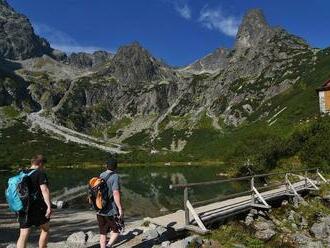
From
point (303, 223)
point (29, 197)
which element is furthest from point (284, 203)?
point (29, 197)

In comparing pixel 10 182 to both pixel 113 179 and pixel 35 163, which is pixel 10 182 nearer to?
pixel 35 163

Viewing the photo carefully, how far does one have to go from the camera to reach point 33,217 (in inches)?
517

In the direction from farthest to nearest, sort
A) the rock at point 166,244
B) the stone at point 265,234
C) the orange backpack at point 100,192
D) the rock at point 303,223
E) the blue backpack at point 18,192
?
1. the rock at point 303,223
2. the stone at point 265,234
3. the rock at point 166,244
4. the orange backpack at point 100,192
5. the blue backpack at point 18,192

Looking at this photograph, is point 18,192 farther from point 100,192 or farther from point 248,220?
point 248,220

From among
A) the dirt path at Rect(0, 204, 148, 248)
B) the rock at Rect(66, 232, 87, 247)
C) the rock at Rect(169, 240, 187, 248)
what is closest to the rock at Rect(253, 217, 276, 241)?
the dirt path at Rect(0, 204, 148, 248)

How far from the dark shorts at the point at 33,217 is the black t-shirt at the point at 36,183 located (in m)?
0.25

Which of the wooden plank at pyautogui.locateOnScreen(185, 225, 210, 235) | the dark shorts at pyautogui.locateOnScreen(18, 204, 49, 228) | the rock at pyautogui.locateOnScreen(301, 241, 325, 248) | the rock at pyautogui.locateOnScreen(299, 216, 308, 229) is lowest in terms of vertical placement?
the rock at pyautogui.locateOnScreen(301, 241, 325, 248)

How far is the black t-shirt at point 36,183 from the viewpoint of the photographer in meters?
13.1

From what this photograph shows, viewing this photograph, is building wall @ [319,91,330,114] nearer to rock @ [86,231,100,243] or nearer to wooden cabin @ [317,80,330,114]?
wooden cabin @ [317,80,330,114]

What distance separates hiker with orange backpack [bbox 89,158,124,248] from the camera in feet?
48.9

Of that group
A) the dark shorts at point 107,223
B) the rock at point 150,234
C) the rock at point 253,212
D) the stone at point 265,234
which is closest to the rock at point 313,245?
the stone at point 265,234

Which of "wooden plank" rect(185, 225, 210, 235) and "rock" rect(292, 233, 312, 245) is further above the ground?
"wooden plank" rect(185, 225, 210, 235)

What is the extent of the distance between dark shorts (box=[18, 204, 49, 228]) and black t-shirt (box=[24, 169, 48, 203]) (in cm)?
25

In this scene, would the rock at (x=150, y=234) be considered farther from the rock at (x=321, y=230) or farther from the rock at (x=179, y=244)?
the rock at (x=321, y=230)
